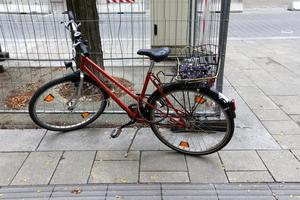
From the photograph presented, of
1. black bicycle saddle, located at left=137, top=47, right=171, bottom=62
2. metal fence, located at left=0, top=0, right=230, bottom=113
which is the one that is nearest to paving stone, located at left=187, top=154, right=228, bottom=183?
black bicycle saddle, located at left=137, top=47, right=171, bottom=62

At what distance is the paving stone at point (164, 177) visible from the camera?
2902 mm

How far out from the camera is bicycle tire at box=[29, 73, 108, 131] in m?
3.45

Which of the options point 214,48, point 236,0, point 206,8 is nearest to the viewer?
point 214,48

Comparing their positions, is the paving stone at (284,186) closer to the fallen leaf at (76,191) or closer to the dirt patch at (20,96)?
the fallen leaf at (76,191)

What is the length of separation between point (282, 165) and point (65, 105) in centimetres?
245

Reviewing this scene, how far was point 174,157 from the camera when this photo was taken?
128 inches

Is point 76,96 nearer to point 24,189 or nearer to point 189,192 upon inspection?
point 24,189

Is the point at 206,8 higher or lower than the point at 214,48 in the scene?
higher

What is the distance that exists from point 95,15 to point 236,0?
1364 centimetres

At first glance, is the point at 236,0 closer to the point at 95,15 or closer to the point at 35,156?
the point at 95,15

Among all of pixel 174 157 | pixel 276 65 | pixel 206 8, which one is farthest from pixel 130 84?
pixel 276 65

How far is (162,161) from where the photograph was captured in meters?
3.19

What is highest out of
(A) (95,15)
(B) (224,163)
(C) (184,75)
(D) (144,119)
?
(A) (95,15)

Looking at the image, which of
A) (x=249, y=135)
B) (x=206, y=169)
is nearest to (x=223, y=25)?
(x=249, y=135)
